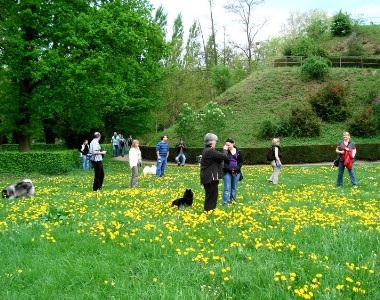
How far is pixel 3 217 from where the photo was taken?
31.2ft

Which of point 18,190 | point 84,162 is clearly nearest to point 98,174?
point 18,190

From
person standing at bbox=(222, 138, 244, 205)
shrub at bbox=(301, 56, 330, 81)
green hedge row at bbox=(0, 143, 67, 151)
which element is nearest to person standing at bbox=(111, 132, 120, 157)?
green hedge row at bbox=(0, 143, 67, 151)

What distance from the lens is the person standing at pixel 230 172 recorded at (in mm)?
10906

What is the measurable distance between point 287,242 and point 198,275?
209 centimetres

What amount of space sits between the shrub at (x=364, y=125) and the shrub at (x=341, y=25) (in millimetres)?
22560

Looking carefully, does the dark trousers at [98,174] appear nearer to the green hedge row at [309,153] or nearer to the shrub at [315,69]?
the green hedge row at [309,153]

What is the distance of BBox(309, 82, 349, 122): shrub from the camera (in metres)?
35.2

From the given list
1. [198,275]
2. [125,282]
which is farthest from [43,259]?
[198,275]

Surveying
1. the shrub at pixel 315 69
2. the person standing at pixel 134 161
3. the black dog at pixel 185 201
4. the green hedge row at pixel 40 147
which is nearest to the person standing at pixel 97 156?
the person standing at pixel 134 161

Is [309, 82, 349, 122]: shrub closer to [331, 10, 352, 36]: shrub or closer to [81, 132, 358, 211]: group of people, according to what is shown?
[331, 10, 352, 36]: shrub

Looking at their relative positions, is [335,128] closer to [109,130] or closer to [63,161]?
[63,161]

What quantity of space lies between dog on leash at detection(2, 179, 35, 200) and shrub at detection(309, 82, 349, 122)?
28282mm

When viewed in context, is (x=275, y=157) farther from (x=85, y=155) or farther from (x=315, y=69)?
(x=315, y=69)

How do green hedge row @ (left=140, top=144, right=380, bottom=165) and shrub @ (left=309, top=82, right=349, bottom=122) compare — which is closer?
green hedge row @ (left=140, top=144, right=380, bottom=165)
